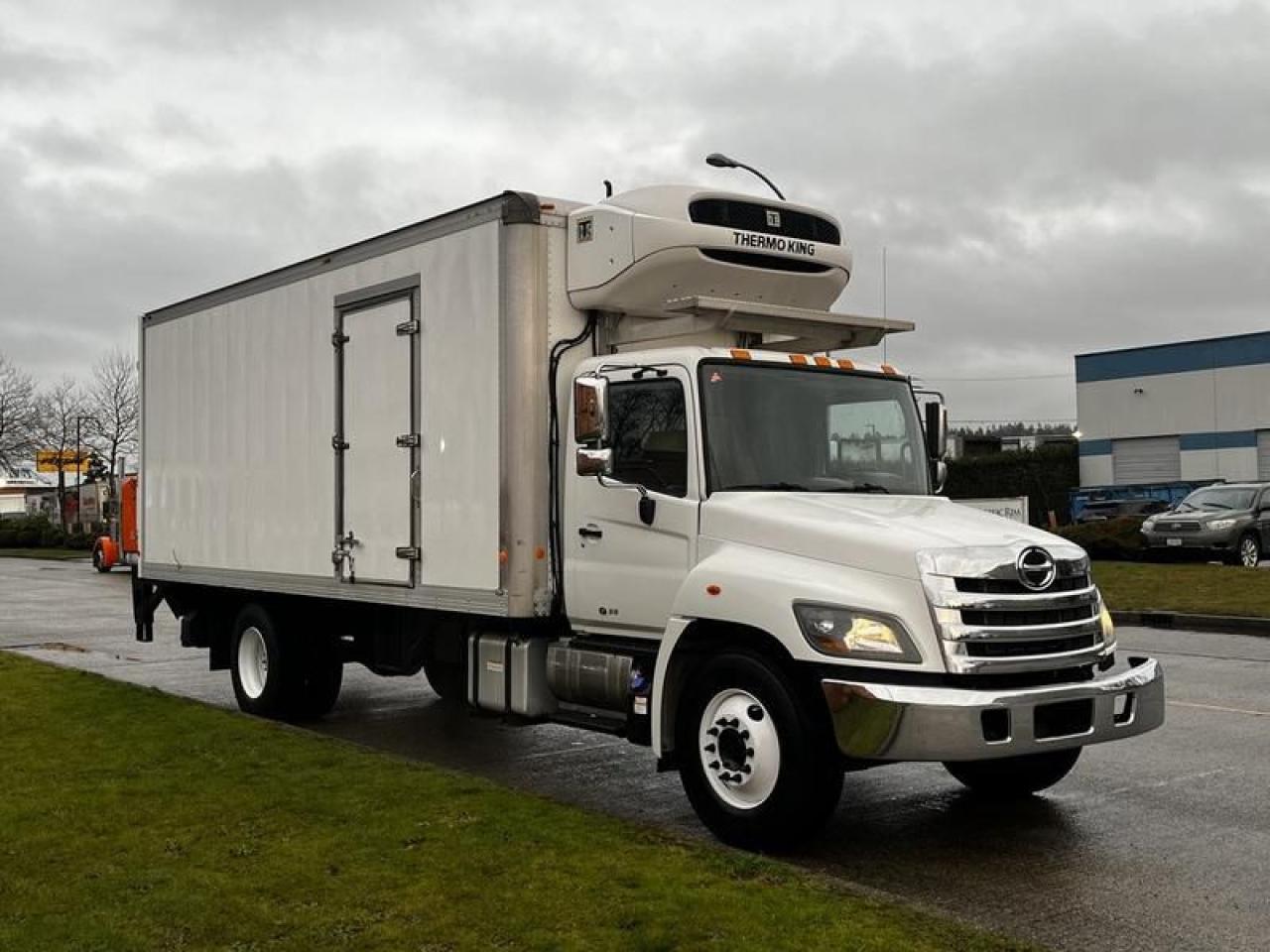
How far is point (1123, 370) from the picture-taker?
51.8 m

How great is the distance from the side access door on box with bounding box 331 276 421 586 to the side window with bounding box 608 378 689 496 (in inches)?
75.6

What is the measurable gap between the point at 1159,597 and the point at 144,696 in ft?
45.6

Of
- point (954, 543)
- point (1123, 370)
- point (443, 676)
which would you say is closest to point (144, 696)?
point (443, 676)

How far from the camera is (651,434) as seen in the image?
7.43m

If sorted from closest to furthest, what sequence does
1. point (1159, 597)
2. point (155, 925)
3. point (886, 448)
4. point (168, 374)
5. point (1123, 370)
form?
1. point (155, 925)
2. point (886, 448)
3. point (168, 374)
4. point (1159, 597)
5. point (1123, 370)

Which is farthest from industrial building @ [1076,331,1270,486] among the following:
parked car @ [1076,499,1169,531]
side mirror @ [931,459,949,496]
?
side mirror @ [931,459,949,496]

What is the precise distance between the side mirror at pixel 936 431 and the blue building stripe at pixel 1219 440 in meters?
43.9

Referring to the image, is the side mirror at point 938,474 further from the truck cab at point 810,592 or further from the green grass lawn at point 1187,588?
the green grass lawn at point 1187,588

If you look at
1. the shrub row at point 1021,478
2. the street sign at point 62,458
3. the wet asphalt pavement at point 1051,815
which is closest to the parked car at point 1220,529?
the wet asphalt pavement at point 1051,815

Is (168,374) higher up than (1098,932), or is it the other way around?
(168,374)

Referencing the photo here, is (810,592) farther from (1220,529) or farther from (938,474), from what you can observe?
(1220,529)

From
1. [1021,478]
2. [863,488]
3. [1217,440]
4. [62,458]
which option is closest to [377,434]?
[863,488]

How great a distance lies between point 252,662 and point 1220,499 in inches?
854

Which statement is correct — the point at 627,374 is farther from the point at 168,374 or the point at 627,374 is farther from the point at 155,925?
the point at 168,374
